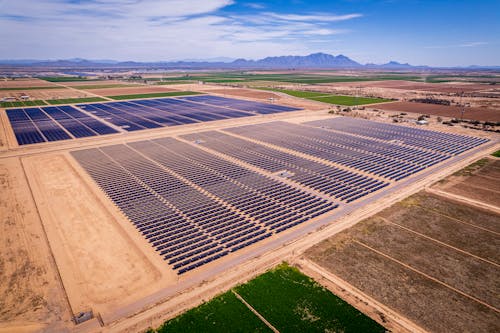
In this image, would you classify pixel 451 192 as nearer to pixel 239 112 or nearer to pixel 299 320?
pixel 299 320

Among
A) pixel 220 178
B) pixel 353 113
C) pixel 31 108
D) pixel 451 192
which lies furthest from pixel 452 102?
pixel 31 108

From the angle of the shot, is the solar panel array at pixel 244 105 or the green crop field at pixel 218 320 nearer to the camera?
the green crop field at pixel 218 320

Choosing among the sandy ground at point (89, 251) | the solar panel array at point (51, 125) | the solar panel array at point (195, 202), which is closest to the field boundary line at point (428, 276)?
the solar panel array at point (195, 202)

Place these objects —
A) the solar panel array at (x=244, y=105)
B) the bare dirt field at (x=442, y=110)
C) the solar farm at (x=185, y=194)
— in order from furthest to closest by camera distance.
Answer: the solar panel array at (x=244, y=105) → the bare dirt field at (x=442, y=110) → the solar farm at (x=185, y=194)

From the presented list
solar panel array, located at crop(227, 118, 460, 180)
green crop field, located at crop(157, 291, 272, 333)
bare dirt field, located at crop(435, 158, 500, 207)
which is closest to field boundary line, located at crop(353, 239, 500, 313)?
green crop field, located at crop(157, 291, 272, 333)

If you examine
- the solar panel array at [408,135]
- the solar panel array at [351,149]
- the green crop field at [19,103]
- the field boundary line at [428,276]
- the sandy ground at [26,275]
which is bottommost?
the sandy ground at [26,275]

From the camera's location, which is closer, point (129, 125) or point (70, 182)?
point (70, 182)

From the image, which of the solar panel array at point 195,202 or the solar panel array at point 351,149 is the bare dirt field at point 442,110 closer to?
the solar panel array at point 351,149
